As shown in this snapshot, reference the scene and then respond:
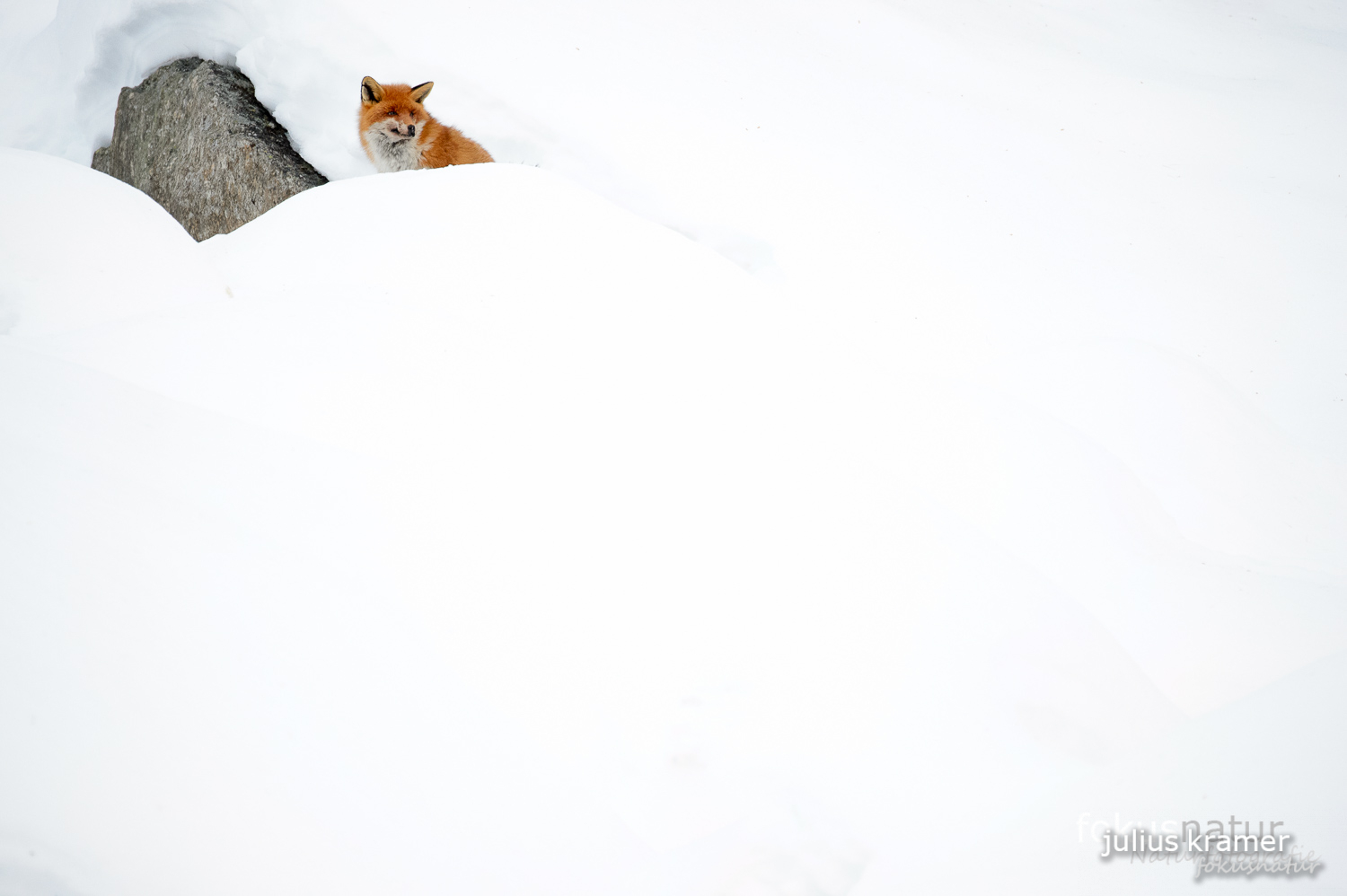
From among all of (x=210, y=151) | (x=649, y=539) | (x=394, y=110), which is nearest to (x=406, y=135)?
(x=394, y=110)

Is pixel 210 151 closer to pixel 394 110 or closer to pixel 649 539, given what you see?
pixel 394 110

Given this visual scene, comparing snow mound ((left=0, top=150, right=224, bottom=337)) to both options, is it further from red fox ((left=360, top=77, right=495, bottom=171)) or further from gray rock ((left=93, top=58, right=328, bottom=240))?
red fox ((left=360, top=77, right=495, bottom=171))

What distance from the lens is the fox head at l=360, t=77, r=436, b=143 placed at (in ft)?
13.7

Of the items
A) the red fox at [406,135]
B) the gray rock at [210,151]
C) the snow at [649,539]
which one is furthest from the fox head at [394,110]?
the snow at [649,539]

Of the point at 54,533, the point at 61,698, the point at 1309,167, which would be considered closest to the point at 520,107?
the point at 54,533

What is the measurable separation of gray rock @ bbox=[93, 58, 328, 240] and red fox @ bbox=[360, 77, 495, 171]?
561 mm

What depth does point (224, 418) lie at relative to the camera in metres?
2.03

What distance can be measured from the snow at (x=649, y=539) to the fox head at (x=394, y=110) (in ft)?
3.67

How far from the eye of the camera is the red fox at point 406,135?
420 cm

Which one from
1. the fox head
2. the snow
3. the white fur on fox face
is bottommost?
the snow

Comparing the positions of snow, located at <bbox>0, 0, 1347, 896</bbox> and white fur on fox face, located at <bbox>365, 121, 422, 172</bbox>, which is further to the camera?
white fur on fox face, located at <bbox>365, 121, 422, 172</bbox>

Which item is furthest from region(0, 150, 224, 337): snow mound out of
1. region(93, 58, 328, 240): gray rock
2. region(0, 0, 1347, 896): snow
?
region(93, 58, 328, 240): gray rock

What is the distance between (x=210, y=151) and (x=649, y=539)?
4466 millimetres

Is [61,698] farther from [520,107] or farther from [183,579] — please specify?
[520,107]
